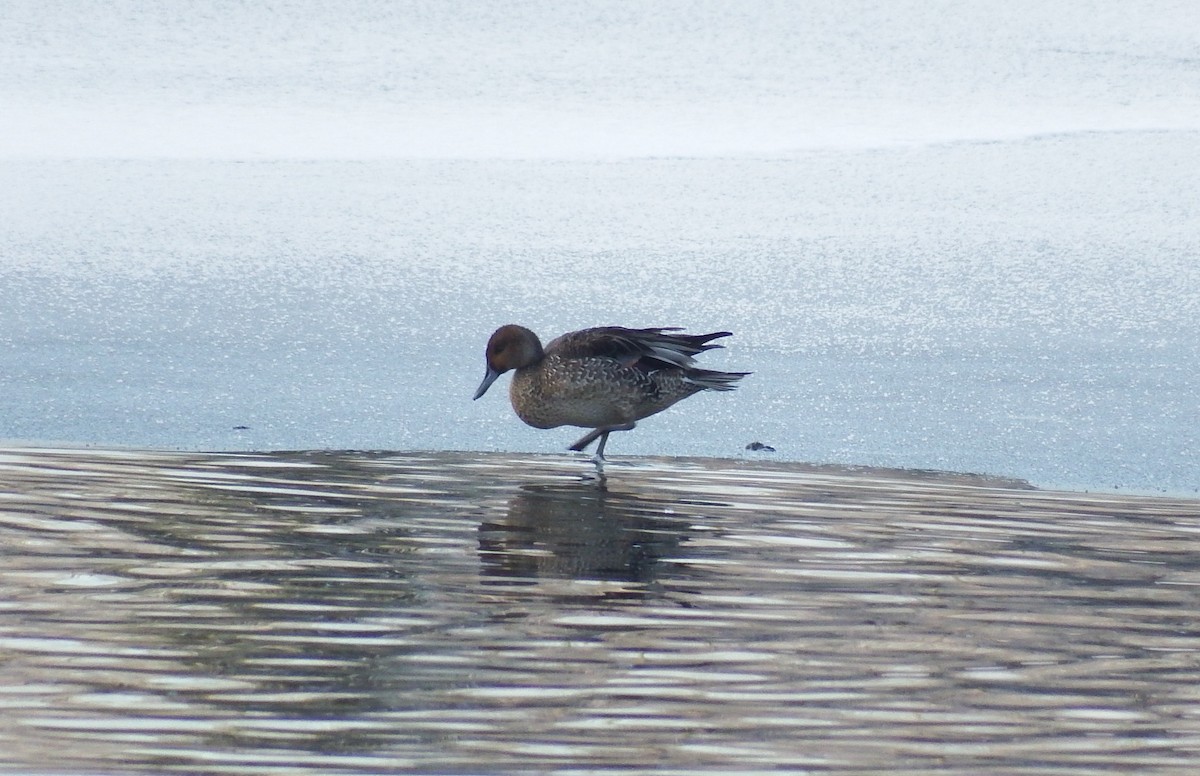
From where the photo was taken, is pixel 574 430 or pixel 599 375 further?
pixel 574 430

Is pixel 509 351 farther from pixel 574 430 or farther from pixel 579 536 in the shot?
pixel 579 536

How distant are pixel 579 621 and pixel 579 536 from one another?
2.60 ft

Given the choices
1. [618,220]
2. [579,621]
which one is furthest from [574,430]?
[579,621]

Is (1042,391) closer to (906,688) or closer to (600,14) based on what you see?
(906,688)

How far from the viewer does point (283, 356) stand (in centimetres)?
591

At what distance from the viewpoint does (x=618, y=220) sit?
25.0ft

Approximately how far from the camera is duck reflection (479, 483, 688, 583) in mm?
3598

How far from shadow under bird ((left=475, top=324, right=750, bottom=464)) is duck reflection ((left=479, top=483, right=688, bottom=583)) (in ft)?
1.88

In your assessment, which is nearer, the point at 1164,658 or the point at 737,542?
the point at 1164,658

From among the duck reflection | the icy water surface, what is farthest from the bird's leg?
the duck reflection

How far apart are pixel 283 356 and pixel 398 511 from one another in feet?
6.28

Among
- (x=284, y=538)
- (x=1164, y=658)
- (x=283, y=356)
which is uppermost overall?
(x=283, y=356)

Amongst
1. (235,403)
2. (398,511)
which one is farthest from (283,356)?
(398,511)

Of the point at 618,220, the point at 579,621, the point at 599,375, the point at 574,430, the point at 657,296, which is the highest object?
the point at 618,220
